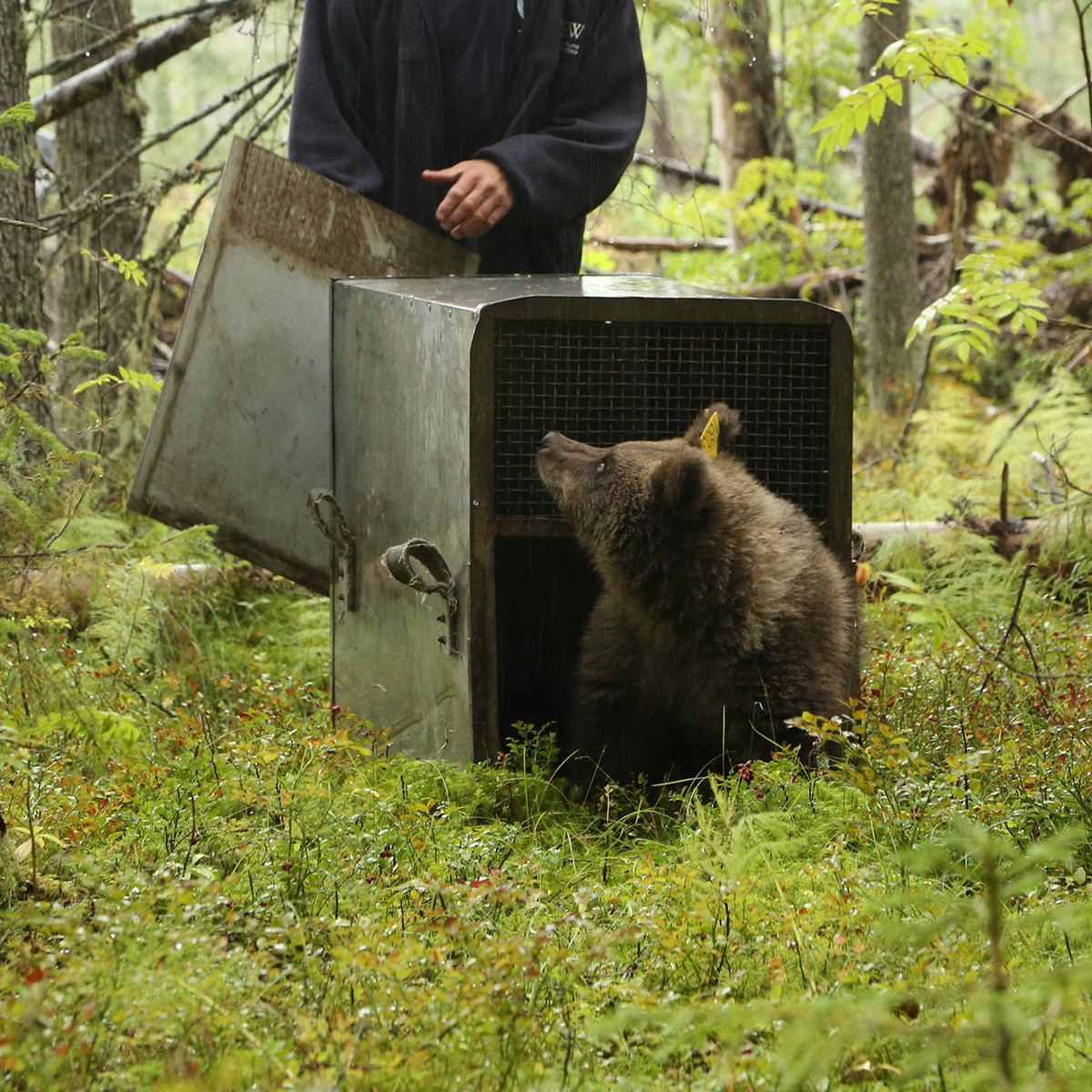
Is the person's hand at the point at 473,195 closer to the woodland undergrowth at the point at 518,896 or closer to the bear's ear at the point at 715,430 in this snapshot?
the bear's ear at the point at 715,430

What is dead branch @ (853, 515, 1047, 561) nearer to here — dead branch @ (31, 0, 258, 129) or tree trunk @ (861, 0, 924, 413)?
tree trunk @ (861, 0, 924, 413)

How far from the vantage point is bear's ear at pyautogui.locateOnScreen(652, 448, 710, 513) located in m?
3.53

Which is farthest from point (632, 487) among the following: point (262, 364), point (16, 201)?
point (16, 201)

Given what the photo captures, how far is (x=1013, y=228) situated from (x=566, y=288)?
10158 mm

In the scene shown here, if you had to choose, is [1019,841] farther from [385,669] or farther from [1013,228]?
[1013,228]

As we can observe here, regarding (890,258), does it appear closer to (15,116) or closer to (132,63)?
(132,63)

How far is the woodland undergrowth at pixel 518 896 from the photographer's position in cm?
198

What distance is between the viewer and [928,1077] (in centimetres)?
205

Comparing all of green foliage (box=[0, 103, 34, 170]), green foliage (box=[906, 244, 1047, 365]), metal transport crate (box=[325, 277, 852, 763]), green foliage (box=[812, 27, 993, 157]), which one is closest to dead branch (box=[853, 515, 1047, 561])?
green foliage (box=[906, 244, 1047, 365])

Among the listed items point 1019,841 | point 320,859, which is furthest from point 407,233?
point 1019,841

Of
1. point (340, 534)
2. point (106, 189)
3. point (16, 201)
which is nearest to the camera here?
point (340, 534)

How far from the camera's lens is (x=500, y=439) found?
163 inches

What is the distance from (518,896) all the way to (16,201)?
4720 millimetres

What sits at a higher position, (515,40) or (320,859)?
(515,40)
